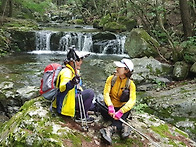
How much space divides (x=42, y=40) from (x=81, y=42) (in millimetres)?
2857

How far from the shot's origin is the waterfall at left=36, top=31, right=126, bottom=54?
15422 millimetres

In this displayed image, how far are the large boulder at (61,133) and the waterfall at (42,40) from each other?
40.7 ft

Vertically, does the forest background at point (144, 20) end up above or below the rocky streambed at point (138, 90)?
above

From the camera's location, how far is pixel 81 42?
52.6 ft

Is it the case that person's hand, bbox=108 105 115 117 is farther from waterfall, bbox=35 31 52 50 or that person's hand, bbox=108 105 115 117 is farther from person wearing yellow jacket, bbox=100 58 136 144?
waterfall, bbox=35 31 52 50

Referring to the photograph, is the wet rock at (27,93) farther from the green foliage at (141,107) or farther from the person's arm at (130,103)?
the person's arm at (130,103)

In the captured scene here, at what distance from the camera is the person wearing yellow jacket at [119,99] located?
3229mm

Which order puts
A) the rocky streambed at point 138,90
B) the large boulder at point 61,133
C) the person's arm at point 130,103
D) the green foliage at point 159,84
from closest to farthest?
the large boulder at point 61,133 → the person's arm at point 130,103 → the rocky streambed at point 138,90 → the green foliage at point 159,84

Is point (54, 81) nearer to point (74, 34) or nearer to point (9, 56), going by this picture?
point (9, 56)

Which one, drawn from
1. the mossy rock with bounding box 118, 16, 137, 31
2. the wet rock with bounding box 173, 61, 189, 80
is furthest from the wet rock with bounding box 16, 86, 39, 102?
the mossy rock with bounding box 118, 16, 137, 31

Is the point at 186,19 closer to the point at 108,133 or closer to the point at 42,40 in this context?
the point at 108,133

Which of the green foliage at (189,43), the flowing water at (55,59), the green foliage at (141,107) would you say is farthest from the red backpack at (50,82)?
the green foliage at (189,43)

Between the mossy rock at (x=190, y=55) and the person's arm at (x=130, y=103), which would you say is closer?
the person's arm at (x=130, y=103)

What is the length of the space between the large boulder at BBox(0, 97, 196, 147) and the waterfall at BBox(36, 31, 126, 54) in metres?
11.8
